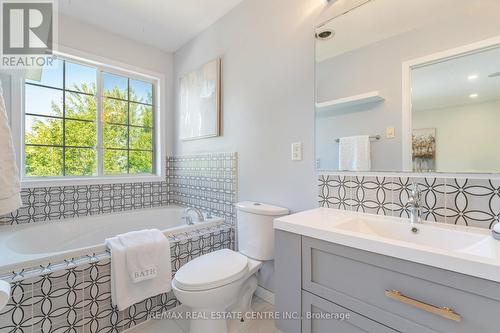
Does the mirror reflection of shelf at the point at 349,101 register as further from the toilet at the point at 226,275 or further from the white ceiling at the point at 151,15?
the white ceiling at the point at 151,15

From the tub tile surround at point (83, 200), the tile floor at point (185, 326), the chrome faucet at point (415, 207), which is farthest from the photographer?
the tub tile surround at point (83, 200)

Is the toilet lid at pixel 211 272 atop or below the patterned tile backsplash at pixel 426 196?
below

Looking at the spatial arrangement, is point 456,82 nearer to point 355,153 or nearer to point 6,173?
point 355,153

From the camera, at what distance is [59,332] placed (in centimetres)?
126

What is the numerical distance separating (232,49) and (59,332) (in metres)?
2.28

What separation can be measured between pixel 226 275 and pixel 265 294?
2.24 ft

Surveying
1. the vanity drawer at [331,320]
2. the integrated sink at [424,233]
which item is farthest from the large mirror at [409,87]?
the vanity drawer at [331,320]

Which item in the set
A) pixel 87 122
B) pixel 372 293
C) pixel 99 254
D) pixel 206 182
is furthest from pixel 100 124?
pixel 372 293

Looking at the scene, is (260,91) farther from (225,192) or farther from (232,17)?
(225,192)

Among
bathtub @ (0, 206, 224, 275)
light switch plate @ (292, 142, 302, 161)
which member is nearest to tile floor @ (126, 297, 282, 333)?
bathtub @ (0, 206, 224, 275)

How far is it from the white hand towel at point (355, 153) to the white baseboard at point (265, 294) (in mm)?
1120

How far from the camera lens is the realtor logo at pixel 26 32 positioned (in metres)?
1.80

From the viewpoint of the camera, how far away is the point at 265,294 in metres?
1.82

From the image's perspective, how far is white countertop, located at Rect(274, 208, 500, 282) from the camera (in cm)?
67
